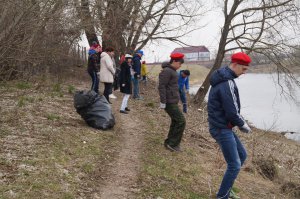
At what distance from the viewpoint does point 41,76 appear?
13.3 m

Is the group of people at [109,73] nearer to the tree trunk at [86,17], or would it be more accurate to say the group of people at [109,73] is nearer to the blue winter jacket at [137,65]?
the tree trunk at [86,17]

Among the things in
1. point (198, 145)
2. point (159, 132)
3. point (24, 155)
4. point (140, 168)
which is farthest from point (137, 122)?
point (24, 155)

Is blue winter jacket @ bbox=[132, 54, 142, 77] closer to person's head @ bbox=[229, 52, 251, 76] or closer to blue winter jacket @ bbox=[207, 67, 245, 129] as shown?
blue winter jacket @ bbox=[207, 67, 245, 129]

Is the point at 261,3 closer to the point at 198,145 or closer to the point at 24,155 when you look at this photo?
the point at 198,145

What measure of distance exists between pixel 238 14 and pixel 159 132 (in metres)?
11.4

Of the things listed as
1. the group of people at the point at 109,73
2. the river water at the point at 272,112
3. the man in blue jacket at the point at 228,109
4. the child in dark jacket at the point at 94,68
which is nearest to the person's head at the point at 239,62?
the man in blue jacket at the point at 228,109

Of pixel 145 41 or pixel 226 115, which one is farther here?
pixel 145 41

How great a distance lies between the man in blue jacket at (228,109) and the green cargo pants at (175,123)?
216 centimetres

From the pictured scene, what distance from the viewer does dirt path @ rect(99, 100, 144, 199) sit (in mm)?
5367

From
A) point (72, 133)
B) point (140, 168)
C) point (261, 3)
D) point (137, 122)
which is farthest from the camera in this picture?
point (261, 3)

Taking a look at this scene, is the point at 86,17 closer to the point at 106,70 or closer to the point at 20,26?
the point at 106,70

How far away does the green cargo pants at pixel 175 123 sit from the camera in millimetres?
7223

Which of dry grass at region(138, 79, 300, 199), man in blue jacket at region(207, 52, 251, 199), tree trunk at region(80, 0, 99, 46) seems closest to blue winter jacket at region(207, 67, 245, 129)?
man in blue jacket at region(207, 52, 251, 199)

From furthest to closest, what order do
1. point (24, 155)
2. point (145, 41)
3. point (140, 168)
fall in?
1. point (145, 41)
2. point (140, 168)
3. point (24, 155)
